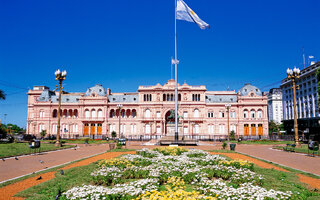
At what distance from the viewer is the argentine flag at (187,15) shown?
2560 centimetres

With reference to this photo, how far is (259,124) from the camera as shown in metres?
63.8

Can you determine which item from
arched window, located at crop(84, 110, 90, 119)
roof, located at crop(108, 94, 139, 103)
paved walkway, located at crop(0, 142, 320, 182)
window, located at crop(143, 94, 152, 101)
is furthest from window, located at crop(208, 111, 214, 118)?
paved walkway, located at crop(0, 142, 320, 182)

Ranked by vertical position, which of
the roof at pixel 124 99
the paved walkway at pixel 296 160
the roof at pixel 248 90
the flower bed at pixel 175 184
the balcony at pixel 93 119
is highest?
the roof at pixel 248 90

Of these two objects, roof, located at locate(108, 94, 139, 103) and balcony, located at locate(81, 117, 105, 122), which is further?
roof, located at locate(108, 94, 139, 103)

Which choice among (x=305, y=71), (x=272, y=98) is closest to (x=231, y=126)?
(x=305, y=71)

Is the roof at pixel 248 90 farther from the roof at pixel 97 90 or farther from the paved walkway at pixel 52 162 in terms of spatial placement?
the paved walkway at pixel 52 162

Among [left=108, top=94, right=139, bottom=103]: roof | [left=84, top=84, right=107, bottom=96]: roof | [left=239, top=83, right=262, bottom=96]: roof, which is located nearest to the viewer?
[left=239, top=83, right=262, bottom=96]: roof

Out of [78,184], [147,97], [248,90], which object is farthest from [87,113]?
[78,184]

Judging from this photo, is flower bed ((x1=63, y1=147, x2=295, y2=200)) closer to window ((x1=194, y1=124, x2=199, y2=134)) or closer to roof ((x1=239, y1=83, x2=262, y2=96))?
window ((x1=194, y1=124, x2=199, y2=134))

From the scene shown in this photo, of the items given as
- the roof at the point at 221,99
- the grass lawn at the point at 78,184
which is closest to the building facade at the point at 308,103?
the roof at the point at 221,99

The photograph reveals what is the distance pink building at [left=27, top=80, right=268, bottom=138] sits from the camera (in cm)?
6356

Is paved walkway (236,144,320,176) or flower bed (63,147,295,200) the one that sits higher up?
flower bed (63,147,295,200)

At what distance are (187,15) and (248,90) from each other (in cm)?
4737

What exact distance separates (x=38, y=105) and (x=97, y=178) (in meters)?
67.8
